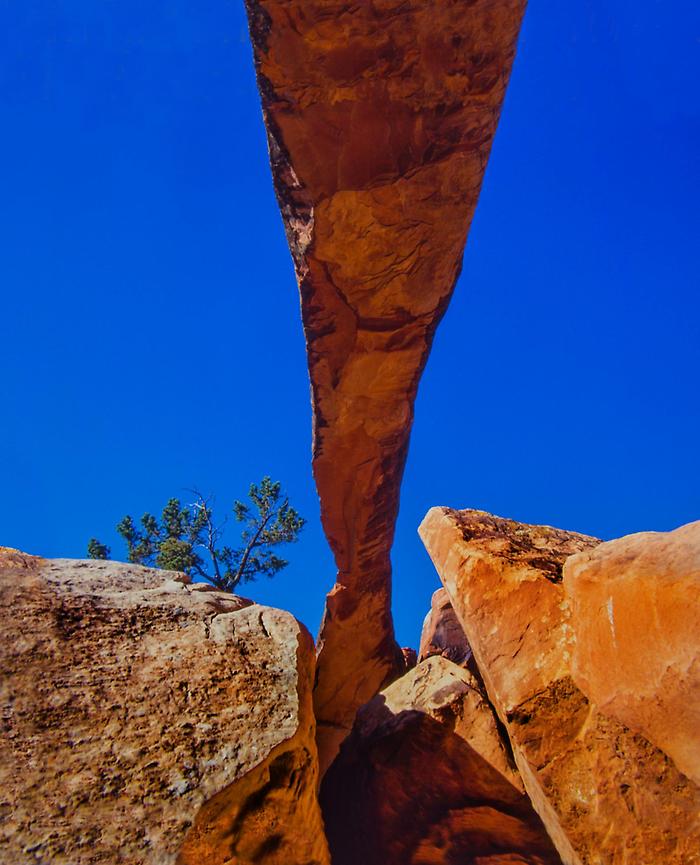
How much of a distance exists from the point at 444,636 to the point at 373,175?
393 inches

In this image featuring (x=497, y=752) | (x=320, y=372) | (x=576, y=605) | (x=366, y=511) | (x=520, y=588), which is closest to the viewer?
(x=576, y=605)

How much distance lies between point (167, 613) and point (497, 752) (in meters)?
5.00

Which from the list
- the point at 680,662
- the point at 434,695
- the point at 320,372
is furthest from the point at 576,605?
the point at 320,372

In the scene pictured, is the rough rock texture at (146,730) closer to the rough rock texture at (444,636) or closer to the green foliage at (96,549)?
the rough rock texture at (444,636)

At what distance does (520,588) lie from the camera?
19.6ft

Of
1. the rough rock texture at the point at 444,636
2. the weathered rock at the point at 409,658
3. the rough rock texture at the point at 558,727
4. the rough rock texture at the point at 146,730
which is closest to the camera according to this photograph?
the rough rock texture at the point at 146,730

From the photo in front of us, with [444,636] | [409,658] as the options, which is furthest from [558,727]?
[409,658]

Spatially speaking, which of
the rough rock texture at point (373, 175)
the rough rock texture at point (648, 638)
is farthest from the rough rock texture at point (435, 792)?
the rough rock texture at point (373, 175)

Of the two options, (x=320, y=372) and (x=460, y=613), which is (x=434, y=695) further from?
(x=320, y=372)

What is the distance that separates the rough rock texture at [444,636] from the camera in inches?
462

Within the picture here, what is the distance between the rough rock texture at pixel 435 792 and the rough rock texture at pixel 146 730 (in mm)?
3385

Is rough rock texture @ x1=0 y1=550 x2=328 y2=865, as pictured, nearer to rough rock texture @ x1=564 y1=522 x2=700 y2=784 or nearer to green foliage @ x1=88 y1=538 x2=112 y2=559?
rough rock texture @ x1=564 y1=522 x2=700 y2=784

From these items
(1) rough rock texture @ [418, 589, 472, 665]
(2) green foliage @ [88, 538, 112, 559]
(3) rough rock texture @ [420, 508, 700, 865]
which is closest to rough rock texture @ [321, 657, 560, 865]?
(3) rough rock texture @ [420, 508, 700, 865]

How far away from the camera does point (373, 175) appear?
7871mm
